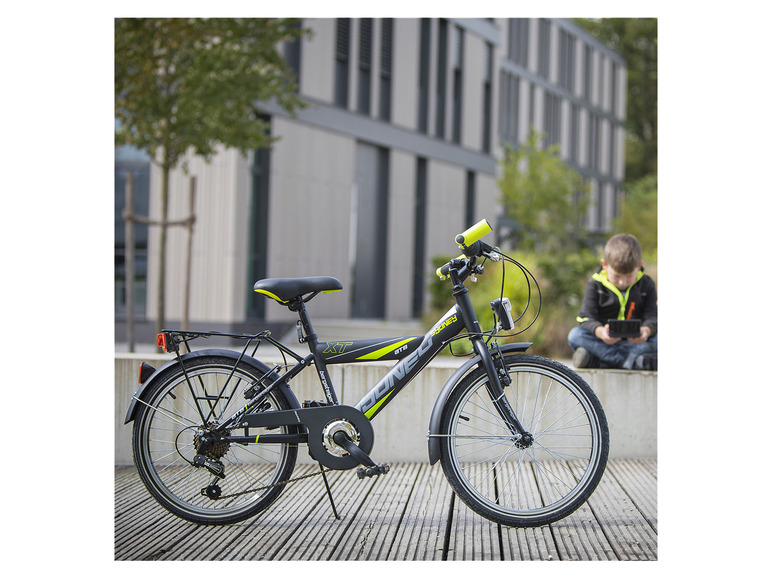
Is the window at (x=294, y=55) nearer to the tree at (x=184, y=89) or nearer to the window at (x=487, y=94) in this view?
the tree at (x=184, y=89)

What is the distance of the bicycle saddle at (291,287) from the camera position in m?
3.10

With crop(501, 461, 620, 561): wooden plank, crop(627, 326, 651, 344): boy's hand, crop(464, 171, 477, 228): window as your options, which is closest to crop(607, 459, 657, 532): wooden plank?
crop(501, 461, 620, 561): wooden plank

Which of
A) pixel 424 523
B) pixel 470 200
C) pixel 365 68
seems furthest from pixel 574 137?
pixel 424 523

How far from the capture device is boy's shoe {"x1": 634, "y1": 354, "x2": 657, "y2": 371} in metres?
4.57

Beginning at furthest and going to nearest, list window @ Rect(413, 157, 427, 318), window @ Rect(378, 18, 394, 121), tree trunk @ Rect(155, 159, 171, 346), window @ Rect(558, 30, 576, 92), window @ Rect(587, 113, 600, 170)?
window @ Rect(587, 113, 600, 170), window @ Rect(558, 30, 576, 92), window @ Rect(413, 157, 427, 318), window @ Rect(378, 18, 394, 121), tree trunk @ Rect(155, 159, 171, 346)

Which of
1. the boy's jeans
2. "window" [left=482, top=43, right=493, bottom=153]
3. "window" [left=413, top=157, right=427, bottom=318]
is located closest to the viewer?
the boy's jeans

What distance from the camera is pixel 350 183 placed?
49.5ft

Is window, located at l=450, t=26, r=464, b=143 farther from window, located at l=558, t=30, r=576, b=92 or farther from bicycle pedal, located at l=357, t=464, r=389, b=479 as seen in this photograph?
bicycle pedal, located at l=357, t=464, r=389, b=479

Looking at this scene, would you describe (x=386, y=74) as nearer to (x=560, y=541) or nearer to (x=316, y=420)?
(x=316, y=420)

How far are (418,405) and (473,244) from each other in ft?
4.98
